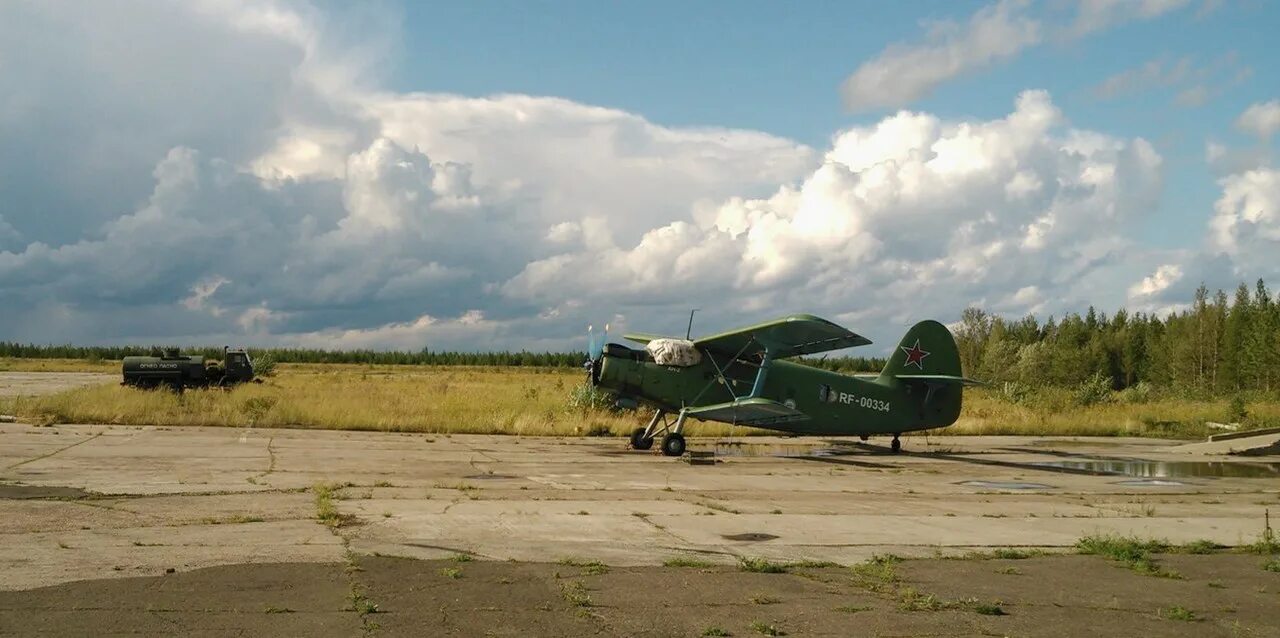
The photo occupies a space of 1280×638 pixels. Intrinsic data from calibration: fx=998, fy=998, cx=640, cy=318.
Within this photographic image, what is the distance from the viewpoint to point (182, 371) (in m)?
31.0

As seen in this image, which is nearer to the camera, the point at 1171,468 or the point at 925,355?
the point at 1171,468

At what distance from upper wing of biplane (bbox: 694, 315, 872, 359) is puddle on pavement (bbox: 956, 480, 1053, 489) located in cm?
448

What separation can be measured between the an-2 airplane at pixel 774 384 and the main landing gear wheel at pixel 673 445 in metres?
0.02

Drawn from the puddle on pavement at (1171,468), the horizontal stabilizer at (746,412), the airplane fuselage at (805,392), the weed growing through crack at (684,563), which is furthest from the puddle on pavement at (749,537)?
the puddle on pavement at (1171,468)

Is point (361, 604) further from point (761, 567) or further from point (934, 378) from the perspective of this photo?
point (934, 378)

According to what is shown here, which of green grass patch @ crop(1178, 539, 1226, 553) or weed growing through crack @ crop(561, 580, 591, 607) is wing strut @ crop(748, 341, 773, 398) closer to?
green grass patch @ crop(1178, 539, 1226, 553)

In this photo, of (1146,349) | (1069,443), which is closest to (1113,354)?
(1146,349)

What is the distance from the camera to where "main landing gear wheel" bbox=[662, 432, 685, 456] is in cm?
2011

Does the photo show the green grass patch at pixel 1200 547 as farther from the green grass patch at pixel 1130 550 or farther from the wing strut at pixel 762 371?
the wing strut at pixel 762 371

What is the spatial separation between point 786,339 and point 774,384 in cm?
142

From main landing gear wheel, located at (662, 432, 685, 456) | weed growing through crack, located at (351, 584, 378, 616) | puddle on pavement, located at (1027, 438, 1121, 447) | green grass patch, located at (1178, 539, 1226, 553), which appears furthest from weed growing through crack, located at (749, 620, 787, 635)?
puddle on pavement, located at (1027, 438, 1121, 447)

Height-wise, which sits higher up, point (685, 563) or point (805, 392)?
point (805, 392)

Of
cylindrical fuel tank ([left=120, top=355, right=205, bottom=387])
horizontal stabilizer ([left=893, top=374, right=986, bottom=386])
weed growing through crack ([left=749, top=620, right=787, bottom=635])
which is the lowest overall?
weed growing through crack ([left=749, top=620, right=787, bottom=635])

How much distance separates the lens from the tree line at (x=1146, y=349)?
69.2 meters
